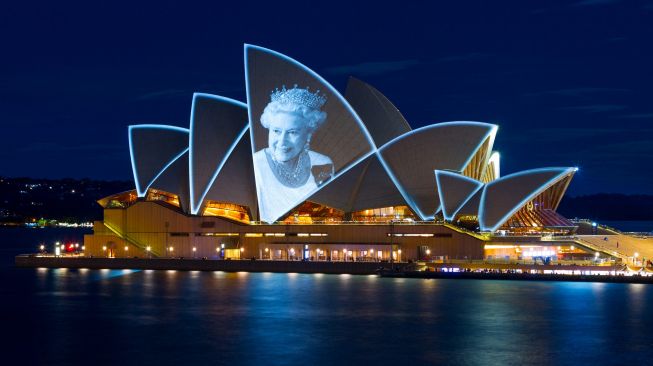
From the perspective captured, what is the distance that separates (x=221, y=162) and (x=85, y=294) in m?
13.1

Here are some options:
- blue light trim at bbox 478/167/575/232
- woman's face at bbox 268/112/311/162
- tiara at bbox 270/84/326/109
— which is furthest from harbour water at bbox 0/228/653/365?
tiara at bbox 270/84/326/109

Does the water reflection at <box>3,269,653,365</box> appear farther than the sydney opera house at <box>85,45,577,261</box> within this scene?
No

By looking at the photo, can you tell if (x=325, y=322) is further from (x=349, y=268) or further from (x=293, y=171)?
(x=293, y=171)

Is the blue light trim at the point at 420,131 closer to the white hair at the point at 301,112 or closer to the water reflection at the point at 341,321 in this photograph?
the white hair at the point at 301,112

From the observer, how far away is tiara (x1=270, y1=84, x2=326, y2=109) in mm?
48750

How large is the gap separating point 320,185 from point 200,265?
25.1ft

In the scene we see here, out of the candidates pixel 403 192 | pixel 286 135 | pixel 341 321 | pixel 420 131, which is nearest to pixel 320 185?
pixel 286 135

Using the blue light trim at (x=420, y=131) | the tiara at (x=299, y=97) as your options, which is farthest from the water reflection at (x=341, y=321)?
the tiara at (x=299, y=97)

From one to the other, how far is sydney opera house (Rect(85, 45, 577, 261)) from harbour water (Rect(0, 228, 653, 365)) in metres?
5.18

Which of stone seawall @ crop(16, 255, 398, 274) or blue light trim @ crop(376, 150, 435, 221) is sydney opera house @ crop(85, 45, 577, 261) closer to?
blue light trim @ crop(376, 150, 435, 221)

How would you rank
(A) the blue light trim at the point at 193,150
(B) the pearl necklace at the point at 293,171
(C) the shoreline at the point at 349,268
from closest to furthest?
(C) the shoreline at the point at 349,268, (A) the blue light trim at the point at 193,150, (B) the pearl necklace at the point at 293,171

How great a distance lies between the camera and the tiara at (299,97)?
48.8 meters

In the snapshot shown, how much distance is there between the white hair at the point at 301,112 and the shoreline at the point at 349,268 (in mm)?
7110

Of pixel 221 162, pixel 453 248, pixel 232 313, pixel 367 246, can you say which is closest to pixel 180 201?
pixel 221 162
